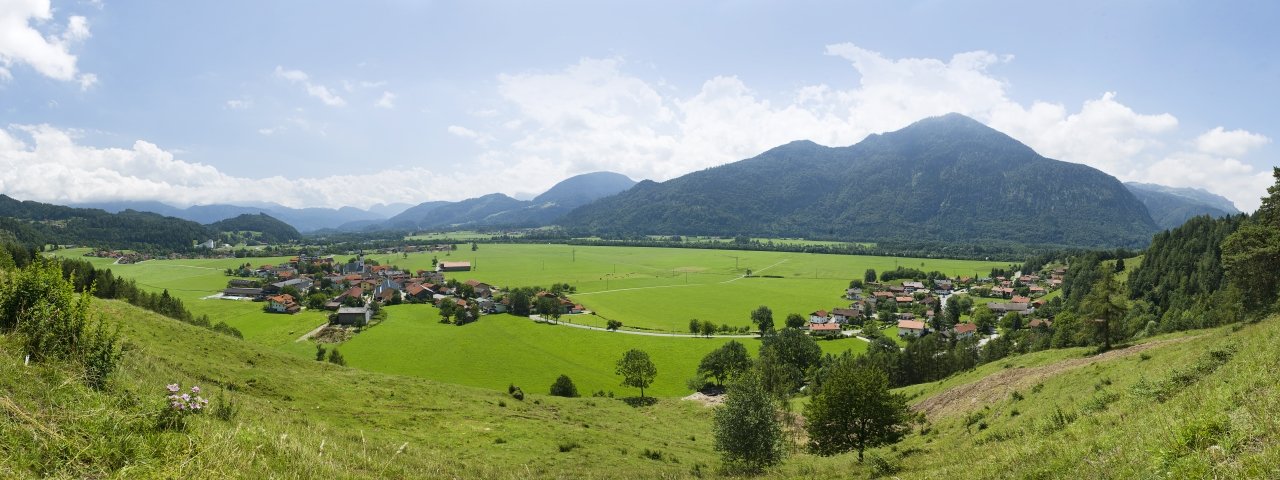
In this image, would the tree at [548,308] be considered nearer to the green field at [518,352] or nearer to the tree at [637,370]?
the green field at [518,352]

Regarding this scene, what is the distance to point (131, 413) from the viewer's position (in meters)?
7.82

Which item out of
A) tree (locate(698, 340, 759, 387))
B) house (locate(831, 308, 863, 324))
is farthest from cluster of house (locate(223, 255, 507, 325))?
house (locate(831, 308, 863, 324))

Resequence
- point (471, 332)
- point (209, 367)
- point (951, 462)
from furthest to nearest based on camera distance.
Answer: point (471, 332) → point (209, 367) → point (951, 462)

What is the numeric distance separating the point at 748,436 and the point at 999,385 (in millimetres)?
19039

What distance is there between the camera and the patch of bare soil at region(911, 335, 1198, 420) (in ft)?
96.8

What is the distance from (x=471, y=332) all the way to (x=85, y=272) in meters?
47.3

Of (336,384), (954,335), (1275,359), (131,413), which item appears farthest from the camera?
(954,335)

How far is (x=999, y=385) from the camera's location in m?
31.8

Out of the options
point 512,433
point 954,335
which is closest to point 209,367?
point 512,433

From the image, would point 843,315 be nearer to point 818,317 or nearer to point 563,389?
point 818,317

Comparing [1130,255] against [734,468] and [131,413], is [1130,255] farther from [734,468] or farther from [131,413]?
[131,413]

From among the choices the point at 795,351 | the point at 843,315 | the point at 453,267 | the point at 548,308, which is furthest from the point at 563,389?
the point at 453,267

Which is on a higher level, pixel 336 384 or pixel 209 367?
pixel 209 367

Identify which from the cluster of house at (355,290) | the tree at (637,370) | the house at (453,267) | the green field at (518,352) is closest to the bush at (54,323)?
the green field at (518,352)
